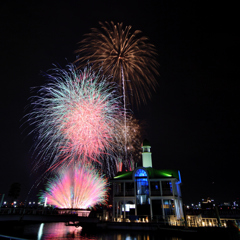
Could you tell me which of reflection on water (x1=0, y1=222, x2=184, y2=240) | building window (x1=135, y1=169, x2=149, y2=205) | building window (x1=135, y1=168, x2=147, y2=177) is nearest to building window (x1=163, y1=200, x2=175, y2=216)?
building window (x1=135, y1=169, x2=149, y2=205)

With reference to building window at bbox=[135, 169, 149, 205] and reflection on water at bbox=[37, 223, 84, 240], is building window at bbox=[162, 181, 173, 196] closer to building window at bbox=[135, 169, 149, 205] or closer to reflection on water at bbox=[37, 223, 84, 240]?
building window at bbox=[135, 169, 149, 205]

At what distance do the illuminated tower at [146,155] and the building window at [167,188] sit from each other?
4922mm

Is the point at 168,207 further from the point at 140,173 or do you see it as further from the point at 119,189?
the point at 119,189

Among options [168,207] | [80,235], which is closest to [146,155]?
[168,207]

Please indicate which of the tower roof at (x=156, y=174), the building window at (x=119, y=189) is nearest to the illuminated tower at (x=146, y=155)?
the tower roof at (x=156, y=174)

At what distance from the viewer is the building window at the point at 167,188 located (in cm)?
3198

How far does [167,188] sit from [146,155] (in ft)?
25.6

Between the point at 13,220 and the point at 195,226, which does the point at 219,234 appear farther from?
the point at 13,220

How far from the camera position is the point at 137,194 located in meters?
32.1

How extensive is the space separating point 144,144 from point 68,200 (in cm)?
2023

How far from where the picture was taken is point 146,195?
105 feet

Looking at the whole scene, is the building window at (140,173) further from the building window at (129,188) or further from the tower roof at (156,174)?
the building window at (129,188)

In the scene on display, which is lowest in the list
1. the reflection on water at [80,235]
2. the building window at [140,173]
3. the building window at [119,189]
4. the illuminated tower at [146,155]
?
the reflection on water at [80,235]

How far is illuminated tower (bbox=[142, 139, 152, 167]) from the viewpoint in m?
37.5
